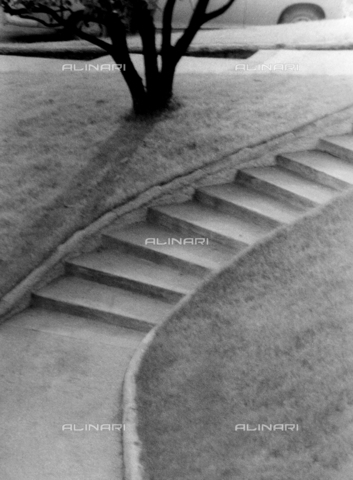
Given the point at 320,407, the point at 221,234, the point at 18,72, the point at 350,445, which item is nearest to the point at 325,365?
the point at 320,407

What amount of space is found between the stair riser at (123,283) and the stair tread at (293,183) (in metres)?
2.20

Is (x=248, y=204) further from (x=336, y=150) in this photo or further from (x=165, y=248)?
(x=336, y=150)

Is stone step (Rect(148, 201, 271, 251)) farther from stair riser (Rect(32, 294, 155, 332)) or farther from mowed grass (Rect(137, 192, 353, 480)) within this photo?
stair riser (Rect(32, 294, 155, 332))

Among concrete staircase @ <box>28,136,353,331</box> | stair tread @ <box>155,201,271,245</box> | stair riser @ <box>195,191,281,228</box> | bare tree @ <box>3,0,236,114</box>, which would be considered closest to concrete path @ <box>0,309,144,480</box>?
concrete staircase @ <box>28,136,353,331</box>

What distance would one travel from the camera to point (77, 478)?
520cm

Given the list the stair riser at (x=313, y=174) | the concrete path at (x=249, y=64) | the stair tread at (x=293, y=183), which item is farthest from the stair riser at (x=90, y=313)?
the concrete path at (x=249, y=64)

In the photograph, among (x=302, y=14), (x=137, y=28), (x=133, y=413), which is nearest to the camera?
(x=133, y=413)

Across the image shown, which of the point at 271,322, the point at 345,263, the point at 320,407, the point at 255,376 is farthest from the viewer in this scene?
the point at 345,263

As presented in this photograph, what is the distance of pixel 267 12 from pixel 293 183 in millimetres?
7034

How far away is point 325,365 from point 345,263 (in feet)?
4.97

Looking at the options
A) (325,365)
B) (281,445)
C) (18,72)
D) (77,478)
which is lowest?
(77,478)

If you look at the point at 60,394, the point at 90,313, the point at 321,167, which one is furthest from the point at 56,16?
the point at 60,394

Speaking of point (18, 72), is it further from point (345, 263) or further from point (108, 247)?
point (345, 263)

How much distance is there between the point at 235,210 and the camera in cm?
781
